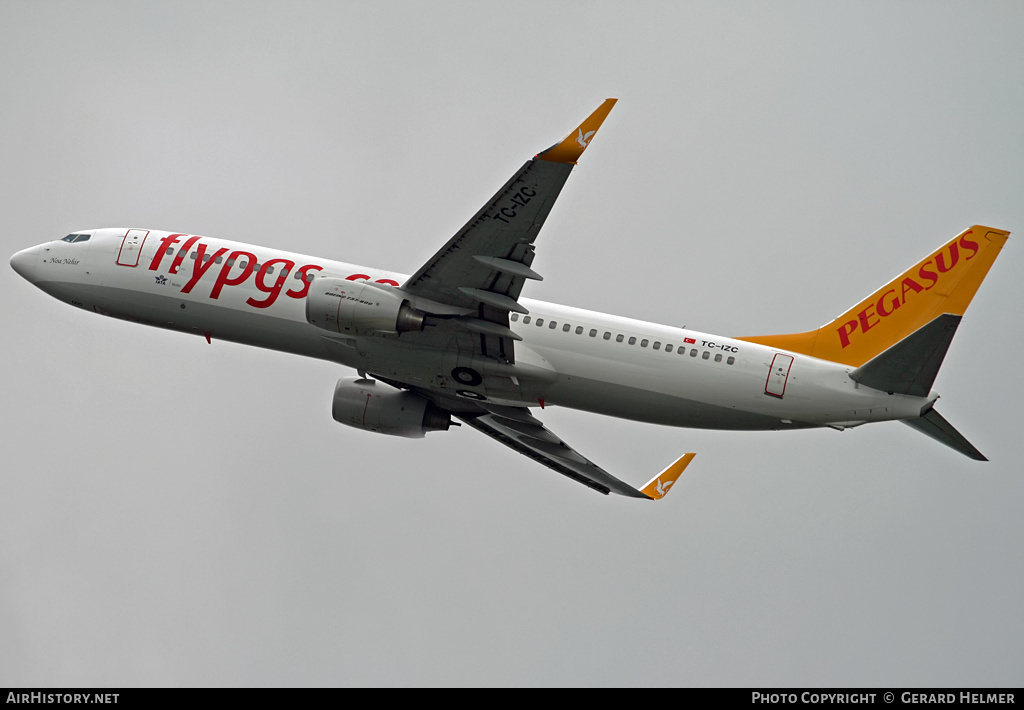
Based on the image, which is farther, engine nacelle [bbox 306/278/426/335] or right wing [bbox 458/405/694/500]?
right wing [bbox 458/405/694/500]

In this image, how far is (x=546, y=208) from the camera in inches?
1303

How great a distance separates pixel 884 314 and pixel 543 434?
1317 centimetres

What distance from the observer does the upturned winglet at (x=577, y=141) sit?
30812 millimetres

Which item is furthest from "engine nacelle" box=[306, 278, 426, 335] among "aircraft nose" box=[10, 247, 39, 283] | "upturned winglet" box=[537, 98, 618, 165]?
"aircraft nose" box=[10, 247, 39, 283]

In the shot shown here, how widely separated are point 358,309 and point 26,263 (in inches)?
616

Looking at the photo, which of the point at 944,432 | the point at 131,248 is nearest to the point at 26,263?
the point at 131,248

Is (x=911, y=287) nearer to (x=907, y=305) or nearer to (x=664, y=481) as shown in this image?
(x=907, y=305)

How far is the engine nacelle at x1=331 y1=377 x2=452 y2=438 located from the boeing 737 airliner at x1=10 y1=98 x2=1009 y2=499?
0.06m

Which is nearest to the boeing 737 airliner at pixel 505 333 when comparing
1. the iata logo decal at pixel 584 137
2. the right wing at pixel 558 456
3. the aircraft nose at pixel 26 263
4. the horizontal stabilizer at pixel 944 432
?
the horizontal stabilizer at pixel 944 432

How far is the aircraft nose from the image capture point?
44.3 metres

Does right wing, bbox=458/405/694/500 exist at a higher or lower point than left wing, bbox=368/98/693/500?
lower

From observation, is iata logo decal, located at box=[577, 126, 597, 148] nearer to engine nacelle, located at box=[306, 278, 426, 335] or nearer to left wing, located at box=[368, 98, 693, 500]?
left wing, located at box=[368, 98, 693, 500]

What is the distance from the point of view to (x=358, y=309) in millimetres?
36812

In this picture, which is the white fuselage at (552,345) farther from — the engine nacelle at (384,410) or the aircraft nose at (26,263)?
the engine nacelle at (384,410)
